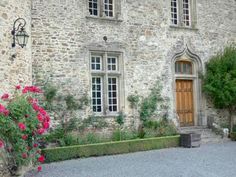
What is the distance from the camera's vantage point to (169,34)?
528 inches

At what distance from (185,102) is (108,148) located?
493 centimetres

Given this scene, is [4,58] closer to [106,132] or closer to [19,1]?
[19,1]

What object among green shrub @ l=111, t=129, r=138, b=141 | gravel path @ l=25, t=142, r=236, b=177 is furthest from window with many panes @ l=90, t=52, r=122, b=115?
gravel path @ l=25, t=142, r=236, b=177

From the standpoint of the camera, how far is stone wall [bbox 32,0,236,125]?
1082 centimetres

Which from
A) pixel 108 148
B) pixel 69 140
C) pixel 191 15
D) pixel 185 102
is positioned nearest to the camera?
pixel 108 148

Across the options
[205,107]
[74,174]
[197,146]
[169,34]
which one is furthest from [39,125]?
[205,107]

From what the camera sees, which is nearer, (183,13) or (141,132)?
(141,132)

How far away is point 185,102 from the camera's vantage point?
14.0m

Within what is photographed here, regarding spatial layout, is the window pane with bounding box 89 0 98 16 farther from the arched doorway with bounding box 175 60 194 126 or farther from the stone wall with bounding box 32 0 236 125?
the arched doorway with bounding box 175 60 194 126

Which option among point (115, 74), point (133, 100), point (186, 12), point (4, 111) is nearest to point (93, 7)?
point (115, 74)

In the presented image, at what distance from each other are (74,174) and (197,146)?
551 centimetres

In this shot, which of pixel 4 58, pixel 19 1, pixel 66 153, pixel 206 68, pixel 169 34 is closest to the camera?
pixel 4 58

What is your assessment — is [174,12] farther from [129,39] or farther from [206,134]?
[206,134]

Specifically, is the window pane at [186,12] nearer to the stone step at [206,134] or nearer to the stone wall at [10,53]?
the stone step at [206,134]
